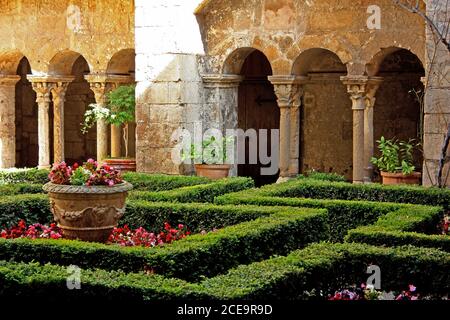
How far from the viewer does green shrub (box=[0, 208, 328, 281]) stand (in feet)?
25.0

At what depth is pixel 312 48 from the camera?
13.9 metres

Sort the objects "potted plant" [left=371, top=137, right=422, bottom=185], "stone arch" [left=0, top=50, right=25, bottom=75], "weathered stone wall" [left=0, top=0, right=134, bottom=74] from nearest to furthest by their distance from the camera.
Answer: "potted plant" [left=371, top=137, right=422, bottom=185], "weathered stone wall" [left=0, top=0, right=134, bottom=74], "stone arch" [left=0, top=50, right=25, bottom=75]

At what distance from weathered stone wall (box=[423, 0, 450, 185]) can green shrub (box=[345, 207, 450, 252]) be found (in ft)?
9.36

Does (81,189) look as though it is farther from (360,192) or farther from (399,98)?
(399,98)

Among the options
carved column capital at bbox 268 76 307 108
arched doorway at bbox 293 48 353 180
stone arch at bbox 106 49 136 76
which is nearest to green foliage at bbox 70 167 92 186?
carved column capital at bbox 268 76 307 108

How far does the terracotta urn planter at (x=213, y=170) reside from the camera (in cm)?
1390

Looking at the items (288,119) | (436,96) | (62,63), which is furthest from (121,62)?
(436,96)

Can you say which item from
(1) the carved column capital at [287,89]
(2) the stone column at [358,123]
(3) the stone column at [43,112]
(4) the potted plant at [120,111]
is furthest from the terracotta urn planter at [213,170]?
(3) the stone column at [43,112]

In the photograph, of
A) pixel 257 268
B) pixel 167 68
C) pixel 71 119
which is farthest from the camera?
pixel 71 119

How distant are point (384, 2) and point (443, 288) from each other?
6455 millimetres

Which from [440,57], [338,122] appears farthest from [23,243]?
[338,122]

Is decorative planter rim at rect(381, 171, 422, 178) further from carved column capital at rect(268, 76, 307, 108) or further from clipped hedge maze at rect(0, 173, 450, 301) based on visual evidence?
carved column capital at rect(268, 76, 307, 108)

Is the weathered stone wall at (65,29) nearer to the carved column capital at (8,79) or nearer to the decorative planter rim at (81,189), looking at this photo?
the carved column capital at (8,79)
